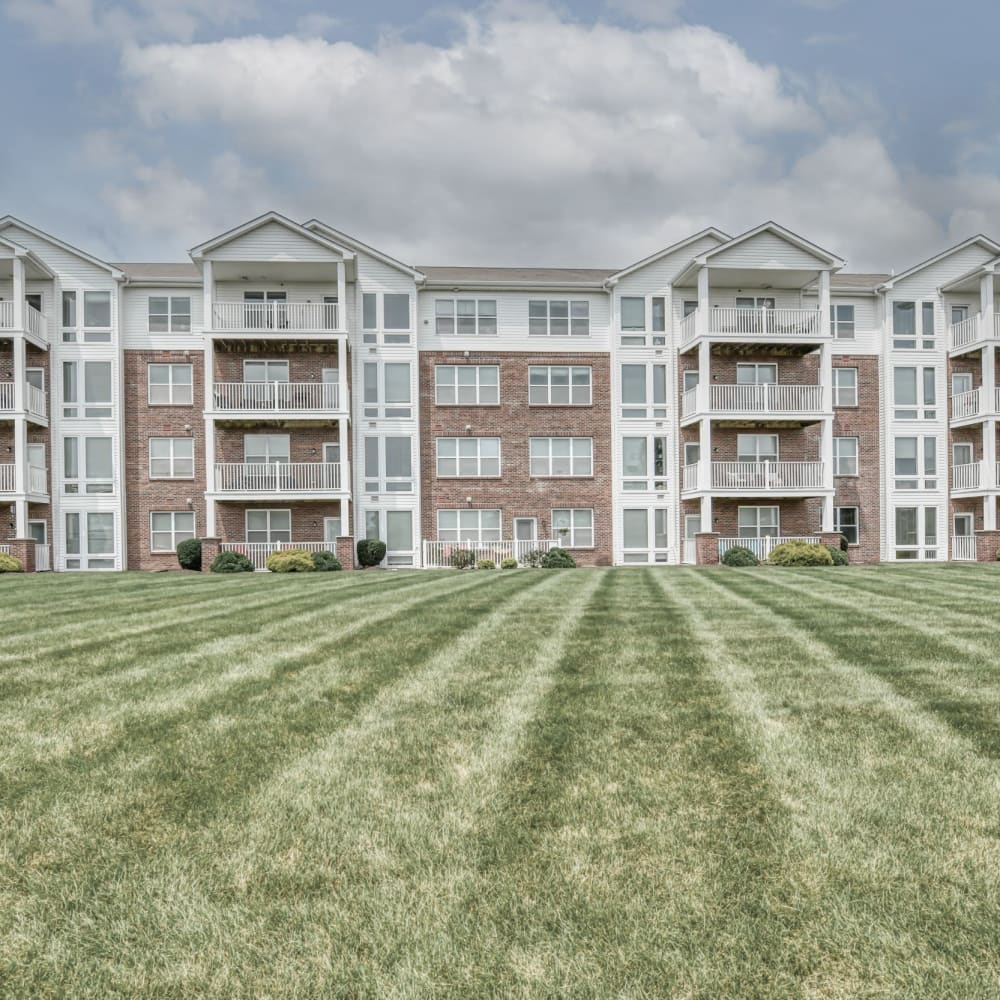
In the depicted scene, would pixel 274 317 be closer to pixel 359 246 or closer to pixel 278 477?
pixel 359 246

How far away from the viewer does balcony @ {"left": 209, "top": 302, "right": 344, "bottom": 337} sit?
2967cm

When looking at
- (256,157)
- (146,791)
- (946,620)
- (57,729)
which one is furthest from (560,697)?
(256,157)

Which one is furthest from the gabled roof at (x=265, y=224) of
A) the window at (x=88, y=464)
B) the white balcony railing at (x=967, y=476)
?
the white balcony railing at (x=967, y=476)

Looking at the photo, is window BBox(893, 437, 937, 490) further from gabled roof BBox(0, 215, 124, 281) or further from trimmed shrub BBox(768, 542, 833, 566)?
gabled roof BBox(0, 215, 124, 281)

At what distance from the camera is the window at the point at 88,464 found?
101 feet

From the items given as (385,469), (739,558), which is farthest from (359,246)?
(739,558)

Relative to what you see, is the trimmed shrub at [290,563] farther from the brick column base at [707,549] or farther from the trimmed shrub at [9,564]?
the brick column base at [707,549]

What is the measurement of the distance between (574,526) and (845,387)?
41.6 ft

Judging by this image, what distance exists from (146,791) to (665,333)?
30.5m

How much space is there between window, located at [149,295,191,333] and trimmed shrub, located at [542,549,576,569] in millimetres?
16393

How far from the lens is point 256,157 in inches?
869

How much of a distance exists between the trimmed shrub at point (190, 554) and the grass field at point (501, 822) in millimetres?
21664

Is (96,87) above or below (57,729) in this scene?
above

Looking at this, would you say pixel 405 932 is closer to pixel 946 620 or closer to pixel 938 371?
pixel 946 620
